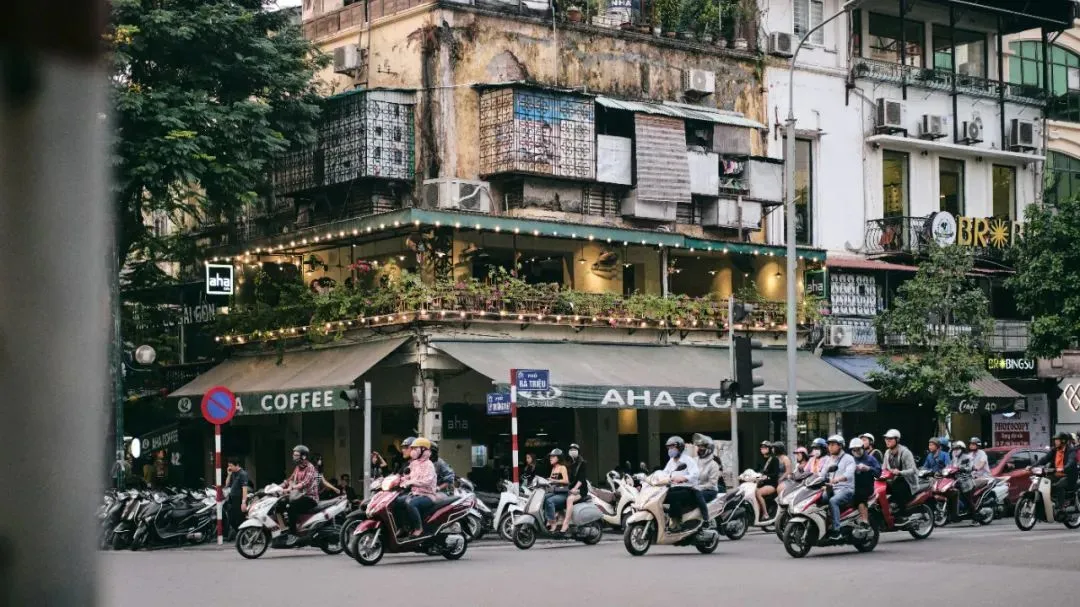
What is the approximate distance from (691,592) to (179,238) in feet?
71.1

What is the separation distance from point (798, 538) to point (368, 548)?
5148 millimetres

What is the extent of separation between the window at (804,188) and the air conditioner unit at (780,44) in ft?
7.18

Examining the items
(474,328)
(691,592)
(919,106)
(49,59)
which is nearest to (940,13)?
(919,106)

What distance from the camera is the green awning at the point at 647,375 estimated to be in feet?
91.0

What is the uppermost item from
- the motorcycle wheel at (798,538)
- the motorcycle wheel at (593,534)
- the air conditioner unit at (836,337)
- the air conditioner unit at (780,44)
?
the air conditioner unit at (780,44)

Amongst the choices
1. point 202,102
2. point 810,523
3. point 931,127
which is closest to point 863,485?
point 810,523

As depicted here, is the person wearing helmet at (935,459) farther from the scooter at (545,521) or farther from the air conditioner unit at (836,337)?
the air conditioner unit at (836,337)

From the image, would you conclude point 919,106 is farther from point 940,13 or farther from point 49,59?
point 49,59

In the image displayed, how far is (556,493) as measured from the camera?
71.7 feet

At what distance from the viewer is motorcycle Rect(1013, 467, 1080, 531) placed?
23.0 metres

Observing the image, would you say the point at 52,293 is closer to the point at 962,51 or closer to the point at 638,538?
the point at 638,538

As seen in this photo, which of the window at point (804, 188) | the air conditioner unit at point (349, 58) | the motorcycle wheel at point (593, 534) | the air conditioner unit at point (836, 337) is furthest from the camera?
the window at point (804, 188)

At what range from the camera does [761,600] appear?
1262cm

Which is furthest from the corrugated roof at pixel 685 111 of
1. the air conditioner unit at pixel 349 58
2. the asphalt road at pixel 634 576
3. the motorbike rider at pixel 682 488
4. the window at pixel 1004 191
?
the motorbike rider at pixel 682 488
